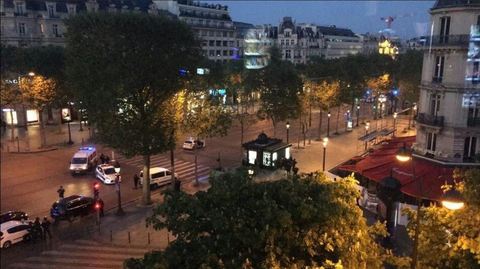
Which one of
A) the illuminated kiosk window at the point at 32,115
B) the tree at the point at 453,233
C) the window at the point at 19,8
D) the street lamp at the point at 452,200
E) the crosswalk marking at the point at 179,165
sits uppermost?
the window at the point at 19,8

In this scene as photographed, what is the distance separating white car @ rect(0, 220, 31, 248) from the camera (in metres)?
22.6

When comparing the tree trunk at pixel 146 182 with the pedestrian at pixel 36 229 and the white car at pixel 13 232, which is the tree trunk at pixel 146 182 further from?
the white car at pixel 13 232

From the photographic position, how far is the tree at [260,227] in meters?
9.86

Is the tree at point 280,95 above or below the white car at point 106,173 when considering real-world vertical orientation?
above

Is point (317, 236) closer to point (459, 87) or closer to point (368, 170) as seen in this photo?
point (368, 170)

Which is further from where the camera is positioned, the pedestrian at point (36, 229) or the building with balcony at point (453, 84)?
the building with balcony at point (453, 84)

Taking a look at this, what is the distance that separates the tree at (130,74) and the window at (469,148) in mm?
19711

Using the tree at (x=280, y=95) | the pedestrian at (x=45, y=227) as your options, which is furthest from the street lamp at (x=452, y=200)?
the tree at (x=280, y=95)

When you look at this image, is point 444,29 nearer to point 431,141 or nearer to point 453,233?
point 431,141

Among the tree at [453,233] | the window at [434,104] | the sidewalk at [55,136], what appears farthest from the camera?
the sidewalk at [55,136]

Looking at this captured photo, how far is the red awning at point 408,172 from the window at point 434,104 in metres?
3.58

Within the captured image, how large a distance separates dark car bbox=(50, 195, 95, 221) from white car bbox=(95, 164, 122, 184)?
5798mm

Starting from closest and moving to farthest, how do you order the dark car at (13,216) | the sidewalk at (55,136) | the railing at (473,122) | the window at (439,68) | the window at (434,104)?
the dark car at (13,216)
the railing at (473,122)
the window at (439,68)
the window at (434,104)
the sidewalk at (55,136)

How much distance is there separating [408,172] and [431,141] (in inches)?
181
